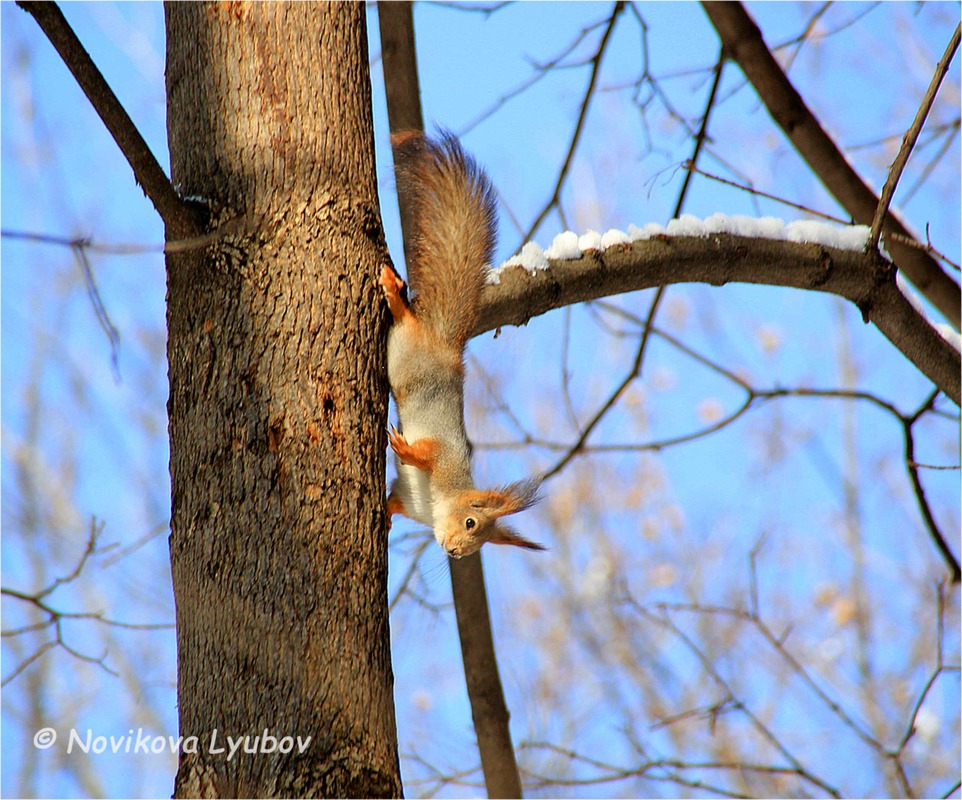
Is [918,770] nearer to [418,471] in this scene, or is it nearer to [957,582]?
[957,582]

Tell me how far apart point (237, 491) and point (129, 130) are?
0.64 meters

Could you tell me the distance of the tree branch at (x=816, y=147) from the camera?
10.1 ft

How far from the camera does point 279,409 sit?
1659 mm

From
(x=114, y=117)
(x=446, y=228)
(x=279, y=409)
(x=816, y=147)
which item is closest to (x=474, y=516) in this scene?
(x=446, y=228)

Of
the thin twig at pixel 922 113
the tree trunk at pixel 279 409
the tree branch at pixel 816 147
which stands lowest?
the tree trunk at pixel 279 409

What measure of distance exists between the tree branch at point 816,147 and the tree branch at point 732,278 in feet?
1.95

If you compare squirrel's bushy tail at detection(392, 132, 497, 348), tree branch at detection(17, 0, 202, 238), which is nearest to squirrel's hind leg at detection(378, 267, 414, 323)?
squirrel's bushy tail at detection(392, 132, 497, 348)

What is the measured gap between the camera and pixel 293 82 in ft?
6.15

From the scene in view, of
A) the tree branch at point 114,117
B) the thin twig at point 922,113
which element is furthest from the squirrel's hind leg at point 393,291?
the thin twig at point 922,113

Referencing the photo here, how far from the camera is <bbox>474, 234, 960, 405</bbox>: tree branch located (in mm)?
2170

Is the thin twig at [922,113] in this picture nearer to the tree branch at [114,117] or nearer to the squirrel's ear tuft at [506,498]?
the squirrel's ear tuft at [506,498]

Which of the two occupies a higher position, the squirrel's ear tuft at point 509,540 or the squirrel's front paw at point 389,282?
the squirrel's front paw at point 389,282

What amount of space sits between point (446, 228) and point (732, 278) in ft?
2.38

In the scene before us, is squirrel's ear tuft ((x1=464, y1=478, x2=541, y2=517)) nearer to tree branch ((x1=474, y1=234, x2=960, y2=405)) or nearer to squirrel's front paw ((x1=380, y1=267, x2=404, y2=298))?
tree branch ((x1=474, y1=234, x2=960, y2=405))
